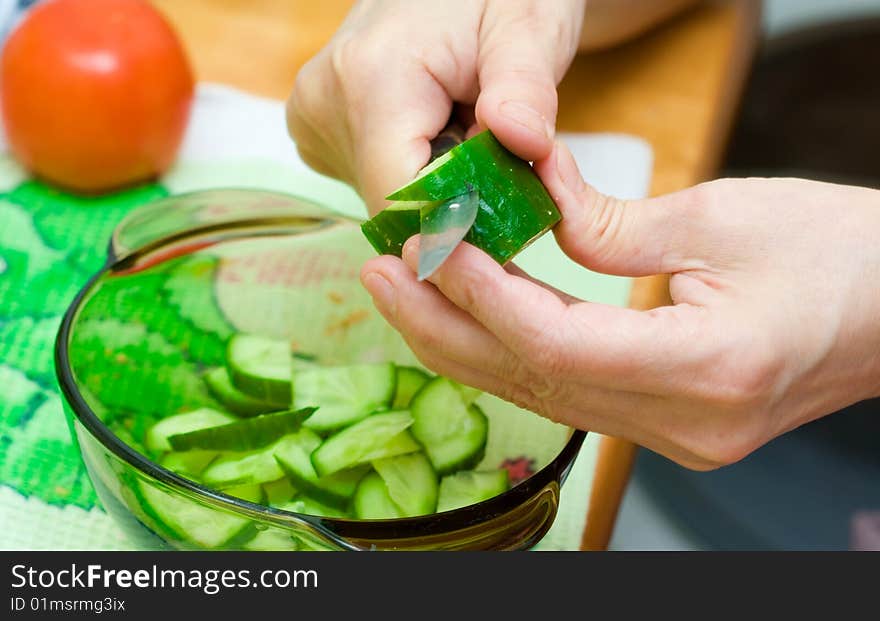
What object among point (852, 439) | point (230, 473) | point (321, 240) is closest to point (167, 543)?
point (230, 473)

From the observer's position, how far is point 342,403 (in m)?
0.70

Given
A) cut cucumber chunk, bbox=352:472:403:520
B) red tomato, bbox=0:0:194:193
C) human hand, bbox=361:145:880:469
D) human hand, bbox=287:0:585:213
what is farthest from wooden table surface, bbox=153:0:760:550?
cut cucumber chunk, bbox=352:472:403:520

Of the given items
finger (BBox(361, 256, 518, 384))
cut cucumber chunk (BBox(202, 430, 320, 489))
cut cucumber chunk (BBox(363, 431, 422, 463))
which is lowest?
cut cucumber chunk (BBox(202, 430, 320, 489))

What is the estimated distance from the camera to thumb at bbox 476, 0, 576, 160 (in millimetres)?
568

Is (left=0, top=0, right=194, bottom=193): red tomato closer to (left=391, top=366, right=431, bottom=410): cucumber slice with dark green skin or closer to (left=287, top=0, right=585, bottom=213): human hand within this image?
(left=287, top=0, right=585, bottom=213): human hand

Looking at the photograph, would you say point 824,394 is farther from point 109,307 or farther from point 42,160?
point 42,160

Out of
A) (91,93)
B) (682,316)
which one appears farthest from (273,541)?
(91,93)

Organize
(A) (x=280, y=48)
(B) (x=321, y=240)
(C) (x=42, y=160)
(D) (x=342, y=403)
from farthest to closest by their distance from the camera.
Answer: (A) (x=280, y=48)
(C) (x=42, y=160)
(B) (x=321, y=240)
(D) (x=342, y=403)

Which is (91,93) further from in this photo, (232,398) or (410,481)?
(410,481)

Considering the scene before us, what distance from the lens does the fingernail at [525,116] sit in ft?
1.86

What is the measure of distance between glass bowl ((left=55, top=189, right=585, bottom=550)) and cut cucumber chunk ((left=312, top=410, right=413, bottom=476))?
7cm

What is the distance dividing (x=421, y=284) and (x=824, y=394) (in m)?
0.28

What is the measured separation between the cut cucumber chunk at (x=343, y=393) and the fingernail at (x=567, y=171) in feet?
0.66

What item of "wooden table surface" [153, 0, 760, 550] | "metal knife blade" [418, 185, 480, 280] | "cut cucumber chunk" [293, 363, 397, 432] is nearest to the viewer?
"metal knife blade" [418, 185, 480, 280]
